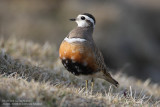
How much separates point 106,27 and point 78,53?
35.3ft

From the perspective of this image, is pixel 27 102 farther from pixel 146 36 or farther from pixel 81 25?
pixel 146 36

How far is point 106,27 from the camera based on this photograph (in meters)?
17.0

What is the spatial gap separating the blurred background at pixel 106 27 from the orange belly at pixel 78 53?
8936 millimetres

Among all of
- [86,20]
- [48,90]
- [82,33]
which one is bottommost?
[48,90]

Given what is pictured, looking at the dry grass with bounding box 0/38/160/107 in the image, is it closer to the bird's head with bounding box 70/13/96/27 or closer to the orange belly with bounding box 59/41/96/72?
the orange belly with bounding box 59/41/96/72

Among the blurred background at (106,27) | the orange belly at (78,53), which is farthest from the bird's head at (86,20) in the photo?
the blurred background at (106,27)

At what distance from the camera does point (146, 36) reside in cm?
1767

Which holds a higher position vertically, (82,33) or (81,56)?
(82,33)

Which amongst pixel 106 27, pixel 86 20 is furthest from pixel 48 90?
pixel 106 27

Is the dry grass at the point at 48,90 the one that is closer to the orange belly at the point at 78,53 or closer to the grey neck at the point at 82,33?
the orange belly at the point at 78,53

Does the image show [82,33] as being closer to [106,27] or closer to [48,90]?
[48,90]

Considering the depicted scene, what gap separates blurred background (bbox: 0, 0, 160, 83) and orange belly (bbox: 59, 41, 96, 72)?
894cm

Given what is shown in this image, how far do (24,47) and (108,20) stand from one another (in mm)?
8465

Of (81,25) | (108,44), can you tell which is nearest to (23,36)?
(108,44)
